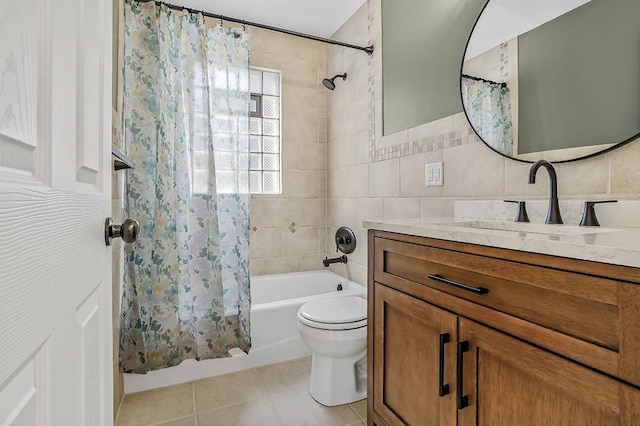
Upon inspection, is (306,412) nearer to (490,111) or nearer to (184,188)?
(184,188)

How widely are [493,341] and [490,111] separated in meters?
1.07

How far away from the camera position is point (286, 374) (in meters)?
2.05

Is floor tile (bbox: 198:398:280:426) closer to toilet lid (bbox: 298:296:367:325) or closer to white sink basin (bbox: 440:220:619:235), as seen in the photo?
toilet lid (bbox: 298:296:367:325)

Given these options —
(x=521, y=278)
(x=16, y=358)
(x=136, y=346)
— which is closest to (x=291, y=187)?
(x=136, y=346)

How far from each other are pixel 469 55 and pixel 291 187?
1708 millimetres

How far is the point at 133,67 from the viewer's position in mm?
1858

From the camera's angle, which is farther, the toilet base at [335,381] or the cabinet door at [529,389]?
the toilet base at [335,381]

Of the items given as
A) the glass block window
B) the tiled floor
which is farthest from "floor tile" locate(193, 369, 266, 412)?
the glass block window

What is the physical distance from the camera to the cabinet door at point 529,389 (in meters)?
0.63

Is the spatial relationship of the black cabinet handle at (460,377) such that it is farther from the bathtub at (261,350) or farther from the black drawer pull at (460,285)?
the bathtub at (261,350)

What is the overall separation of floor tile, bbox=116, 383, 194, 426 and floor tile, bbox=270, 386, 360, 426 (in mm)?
457

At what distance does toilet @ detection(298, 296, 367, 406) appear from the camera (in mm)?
1661

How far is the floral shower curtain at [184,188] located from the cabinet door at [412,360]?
3.48ft

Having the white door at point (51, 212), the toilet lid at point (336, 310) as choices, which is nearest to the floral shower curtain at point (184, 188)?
the toilet lid at point (336, 310)
